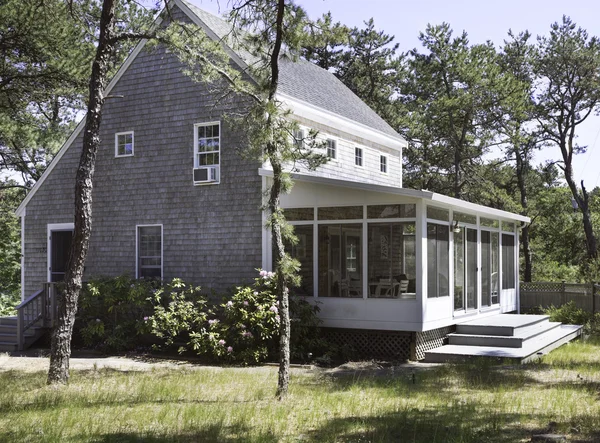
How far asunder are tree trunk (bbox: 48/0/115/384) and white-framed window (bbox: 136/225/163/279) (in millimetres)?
5182

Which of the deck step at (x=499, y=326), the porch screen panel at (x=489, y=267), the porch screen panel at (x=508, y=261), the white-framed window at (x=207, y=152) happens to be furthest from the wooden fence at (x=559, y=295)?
the white-framed window at (x=207, y=152)

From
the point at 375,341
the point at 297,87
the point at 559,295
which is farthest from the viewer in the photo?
the point at 559,295

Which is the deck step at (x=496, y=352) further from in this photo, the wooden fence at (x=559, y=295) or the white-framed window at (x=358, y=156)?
the white-framed window at (x=358, y=156)

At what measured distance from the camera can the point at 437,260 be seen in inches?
554

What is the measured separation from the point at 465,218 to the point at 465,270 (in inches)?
47.1

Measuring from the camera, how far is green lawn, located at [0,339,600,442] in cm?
718

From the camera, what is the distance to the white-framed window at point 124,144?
16766 mm

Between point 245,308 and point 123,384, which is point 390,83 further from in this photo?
point 123,384

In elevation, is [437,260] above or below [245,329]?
above

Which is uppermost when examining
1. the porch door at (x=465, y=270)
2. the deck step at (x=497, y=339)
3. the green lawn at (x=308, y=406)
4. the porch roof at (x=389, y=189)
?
the porch roof at (x=389, y=189)

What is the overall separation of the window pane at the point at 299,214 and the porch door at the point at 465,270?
10.8 feet

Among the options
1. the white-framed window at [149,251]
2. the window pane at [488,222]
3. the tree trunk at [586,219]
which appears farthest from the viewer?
the tree trunk at [586,219]

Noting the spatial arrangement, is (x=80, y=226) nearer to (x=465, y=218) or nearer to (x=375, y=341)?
(x=375, y=341)

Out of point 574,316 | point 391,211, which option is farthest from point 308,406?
point 574,316
